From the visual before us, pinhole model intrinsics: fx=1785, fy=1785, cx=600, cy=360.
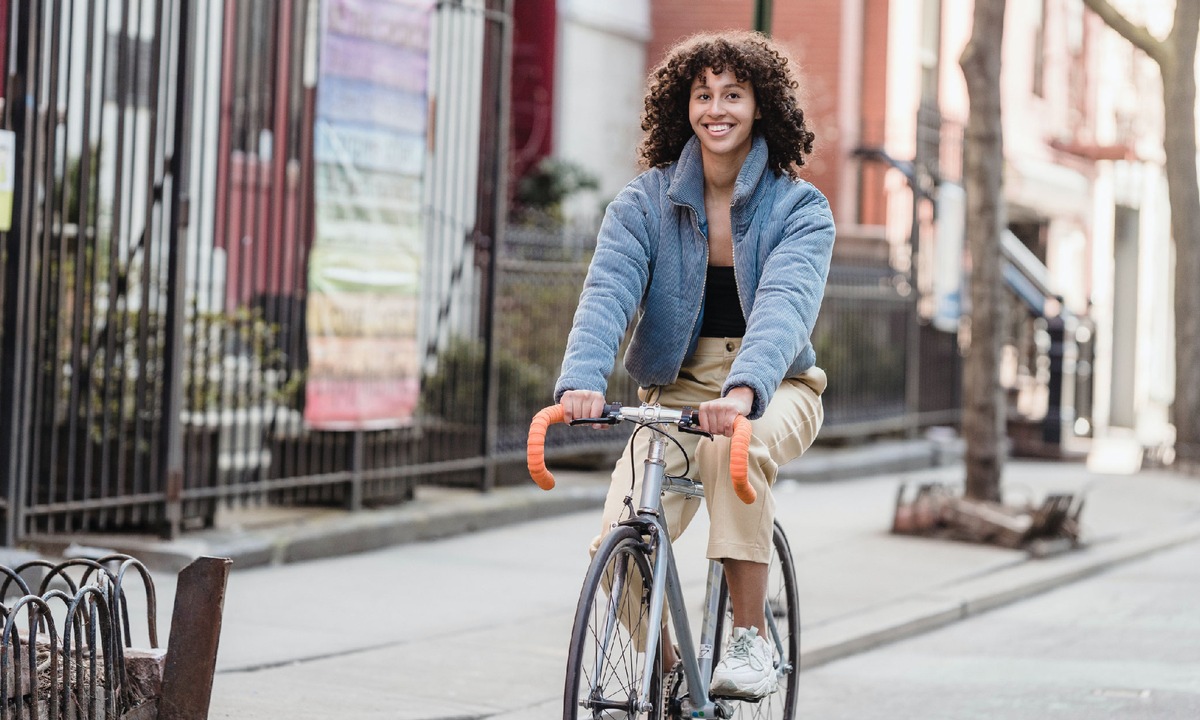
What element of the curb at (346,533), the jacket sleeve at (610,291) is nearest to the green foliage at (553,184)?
the curb at (346,533)

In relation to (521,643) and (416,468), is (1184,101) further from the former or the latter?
(521,643)

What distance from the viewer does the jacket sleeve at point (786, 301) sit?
431cm

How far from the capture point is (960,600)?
8.81 metres

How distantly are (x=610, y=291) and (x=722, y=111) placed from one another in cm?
62

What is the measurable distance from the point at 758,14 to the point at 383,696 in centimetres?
605

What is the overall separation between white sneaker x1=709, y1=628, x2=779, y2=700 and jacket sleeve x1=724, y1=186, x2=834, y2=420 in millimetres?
698

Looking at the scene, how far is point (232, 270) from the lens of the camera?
366 inches

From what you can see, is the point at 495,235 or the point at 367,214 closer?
the point at 367,214

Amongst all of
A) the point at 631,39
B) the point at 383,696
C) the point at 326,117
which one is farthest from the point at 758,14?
the point at 631,39

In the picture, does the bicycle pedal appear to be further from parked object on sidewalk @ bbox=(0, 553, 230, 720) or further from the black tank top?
parked object on sidewalk @ bbox=(0, 553, 230, 720)

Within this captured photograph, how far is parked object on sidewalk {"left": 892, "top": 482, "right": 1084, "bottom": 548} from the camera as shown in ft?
34.8

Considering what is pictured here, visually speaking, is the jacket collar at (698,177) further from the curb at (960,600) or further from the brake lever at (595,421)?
the curb at (960,600)

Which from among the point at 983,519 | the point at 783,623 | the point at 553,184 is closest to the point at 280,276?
the point at 983,519

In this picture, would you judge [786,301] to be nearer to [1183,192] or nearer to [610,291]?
[610,291]
